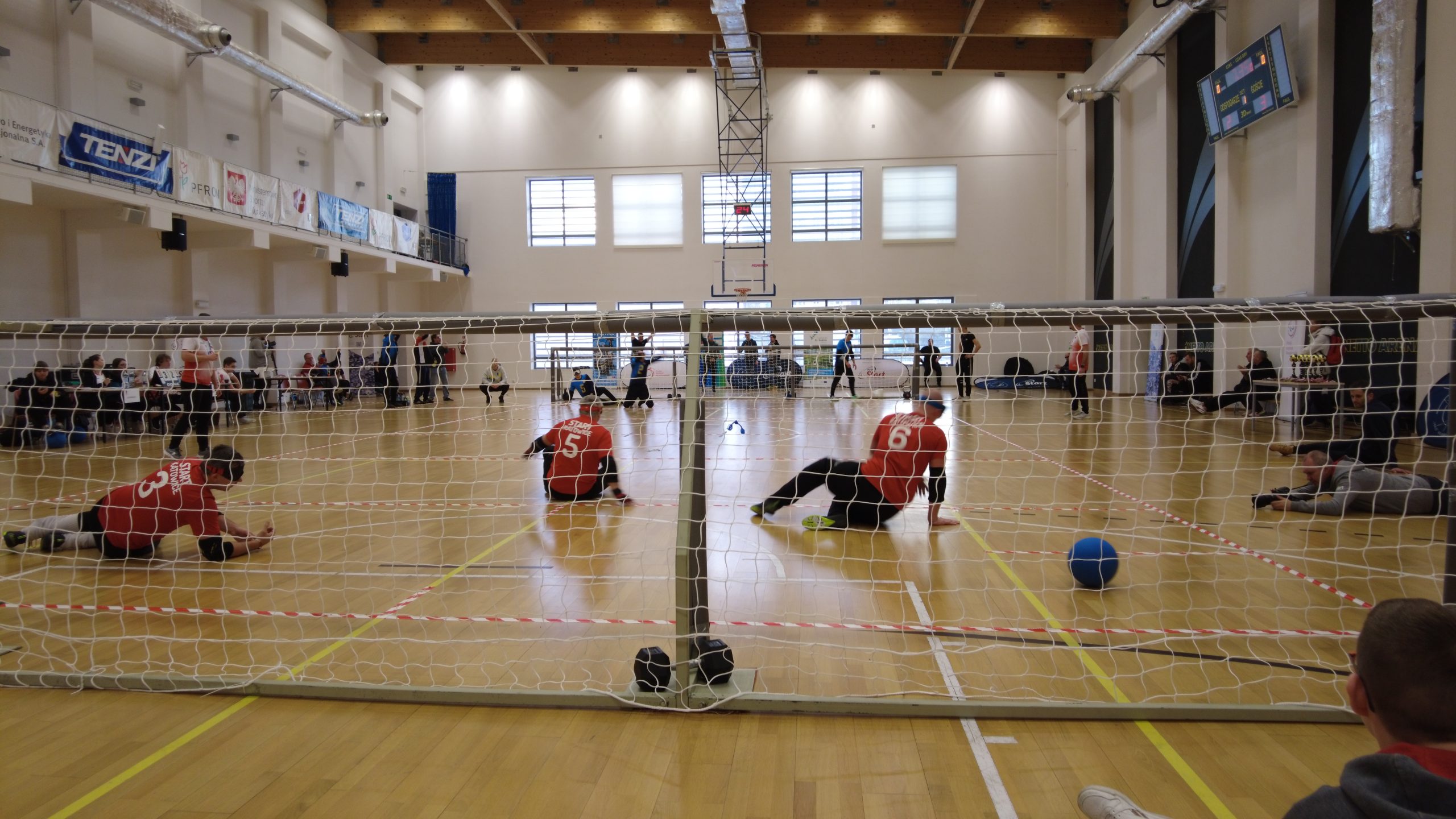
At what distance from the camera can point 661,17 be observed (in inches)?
808

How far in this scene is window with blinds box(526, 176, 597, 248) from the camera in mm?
24391

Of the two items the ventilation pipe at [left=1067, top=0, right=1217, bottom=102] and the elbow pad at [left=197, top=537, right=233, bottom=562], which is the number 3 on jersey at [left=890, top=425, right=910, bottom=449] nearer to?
the elbow pad at [left=197, top=537, right=233, bottom=562]

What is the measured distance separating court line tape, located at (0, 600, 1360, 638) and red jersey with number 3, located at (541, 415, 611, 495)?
232 cm

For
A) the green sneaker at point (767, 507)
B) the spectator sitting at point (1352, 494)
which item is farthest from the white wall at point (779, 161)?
the green sneaker at point (767, 507)

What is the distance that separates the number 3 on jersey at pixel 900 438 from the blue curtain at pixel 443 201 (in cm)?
2210

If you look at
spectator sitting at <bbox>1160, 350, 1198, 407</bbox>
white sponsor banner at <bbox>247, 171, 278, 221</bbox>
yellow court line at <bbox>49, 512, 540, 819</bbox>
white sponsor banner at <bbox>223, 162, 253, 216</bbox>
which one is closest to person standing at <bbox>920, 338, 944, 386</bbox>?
yellow court line at <bbox>49, 512, 540, 819</bbox>

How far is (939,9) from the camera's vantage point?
801 inches

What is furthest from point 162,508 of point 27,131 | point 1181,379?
point 1181,379

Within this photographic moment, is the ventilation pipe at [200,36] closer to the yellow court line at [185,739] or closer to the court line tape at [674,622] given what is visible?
the court line tape at [674,622]

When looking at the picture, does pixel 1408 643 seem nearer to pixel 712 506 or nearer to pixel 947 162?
pixel 712 506

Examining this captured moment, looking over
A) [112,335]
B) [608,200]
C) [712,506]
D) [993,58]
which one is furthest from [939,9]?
[112,335]

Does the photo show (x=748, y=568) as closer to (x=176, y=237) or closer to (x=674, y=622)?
(x=674, y=622)

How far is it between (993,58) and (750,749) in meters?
24.4

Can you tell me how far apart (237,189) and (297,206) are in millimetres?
1873
